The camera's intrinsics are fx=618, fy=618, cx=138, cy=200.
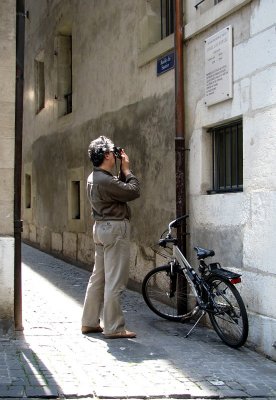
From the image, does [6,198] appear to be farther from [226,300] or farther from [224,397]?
[224,397]

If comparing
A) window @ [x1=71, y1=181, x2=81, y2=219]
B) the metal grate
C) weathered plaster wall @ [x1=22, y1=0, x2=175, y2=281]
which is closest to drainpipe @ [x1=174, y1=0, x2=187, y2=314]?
weathered plaster wall @ [x1=22, y1=0, x2=175, y2=281]

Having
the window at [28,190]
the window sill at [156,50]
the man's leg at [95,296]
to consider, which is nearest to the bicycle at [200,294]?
the man's leg at [95,296]

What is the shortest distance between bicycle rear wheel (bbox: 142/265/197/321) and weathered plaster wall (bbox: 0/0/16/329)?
1741 millimetres

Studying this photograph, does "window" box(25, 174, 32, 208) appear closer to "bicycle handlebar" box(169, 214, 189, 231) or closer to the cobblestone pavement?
the cobblestone pavement

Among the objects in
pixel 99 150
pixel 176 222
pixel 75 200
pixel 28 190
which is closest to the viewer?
pixel 99 150

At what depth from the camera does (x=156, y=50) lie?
26.1ft

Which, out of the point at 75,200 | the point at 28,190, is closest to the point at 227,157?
the point at 75,200

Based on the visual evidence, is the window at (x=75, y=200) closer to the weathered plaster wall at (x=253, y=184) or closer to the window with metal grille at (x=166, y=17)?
the window with metal grille at (x=166, y=17)

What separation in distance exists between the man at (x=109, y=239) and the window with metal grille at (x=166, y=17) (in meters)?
2.95

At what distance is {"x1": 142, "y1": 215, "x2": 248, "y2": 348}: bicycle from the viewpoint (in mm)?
5656

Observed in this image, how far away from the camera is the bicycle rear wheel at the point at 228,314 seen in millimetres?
5508

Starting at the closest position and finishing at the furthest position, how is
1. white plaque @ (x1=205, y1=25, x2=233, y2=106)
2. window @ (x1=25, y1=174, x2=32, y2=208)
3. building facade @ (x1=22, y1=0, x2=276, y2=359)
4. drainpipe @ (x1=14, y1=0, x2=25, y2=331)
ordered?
building facade @ (x1=22, y1=0, x2=276, y2=359), drainpipe @ (x1=14, y1=0, x2=25, y2=331), white plaque @ (x1=205, y1=25, x2=233, y2=106), window @ (x1=25, y1=174, x2=32, y2=208)

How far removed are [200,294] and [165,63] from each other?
10.1 ft

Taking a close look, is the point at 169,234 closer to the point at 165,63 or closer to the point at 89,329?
the point at 89,329
